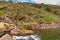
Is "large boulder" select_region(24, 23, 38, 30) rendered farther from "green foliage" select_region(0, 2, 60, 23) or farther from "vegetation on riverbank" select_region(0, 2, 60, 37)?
"green foliage" select_region(0, 2, 60, 23)

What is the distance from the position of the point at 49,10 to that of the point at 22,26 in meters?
11.1

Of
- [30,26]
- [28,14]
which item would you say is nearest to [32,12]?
[28,14]

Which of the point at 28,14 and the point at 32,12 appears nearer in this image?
the point at 28,14

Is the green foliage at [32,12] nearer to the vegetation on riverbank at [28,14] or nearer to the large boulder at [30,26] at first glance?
the vegetation on riverbank at [28,14]

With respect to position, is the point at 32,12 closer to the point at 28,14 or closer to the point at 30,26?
the point at 28,14

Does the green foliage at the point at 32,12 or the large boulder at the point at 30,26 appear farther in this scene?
the green foliage at the point at 32,12


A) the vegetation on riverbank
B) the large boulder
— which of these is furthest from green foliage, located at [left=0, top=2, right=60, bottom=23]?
the large boulder

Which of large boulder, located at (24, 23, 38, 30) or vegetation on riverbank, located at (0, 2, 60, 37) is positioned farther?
vegetation on riverbank, located at (0, 2, 60, 37)

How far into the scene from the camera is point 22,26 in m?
28.9

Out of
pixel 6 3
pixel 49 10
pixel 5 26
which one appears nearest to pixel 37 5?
pixel 49 10

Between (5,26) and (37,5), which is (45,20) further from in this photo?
(5,26)

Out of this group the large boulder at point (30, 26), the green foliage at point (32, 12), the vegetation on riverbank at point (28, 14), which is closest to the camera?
the large boulder at point (30, 26)

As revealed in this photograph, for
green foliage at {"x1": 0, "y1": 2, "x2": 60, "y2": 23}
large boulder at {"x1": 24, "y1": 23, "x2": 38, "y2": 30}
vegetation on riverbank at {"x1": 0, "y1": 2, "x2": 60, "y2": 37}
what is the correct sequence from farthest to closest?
green foliage at {"x1": 0, "y1": 2, "x2": 60, "y2": 23} → vegetation on riverbank at {"x1": 0, "y1": 2, "x2": 60, "y2": 37} → large boulder at {"x1": 24, "y1": 23, "x2": 38, "y2": 30}

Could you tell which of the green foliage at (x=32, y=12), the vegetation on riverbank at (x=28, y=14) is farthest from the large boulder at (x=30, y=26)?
the green foliage at (x=32, y=12)
